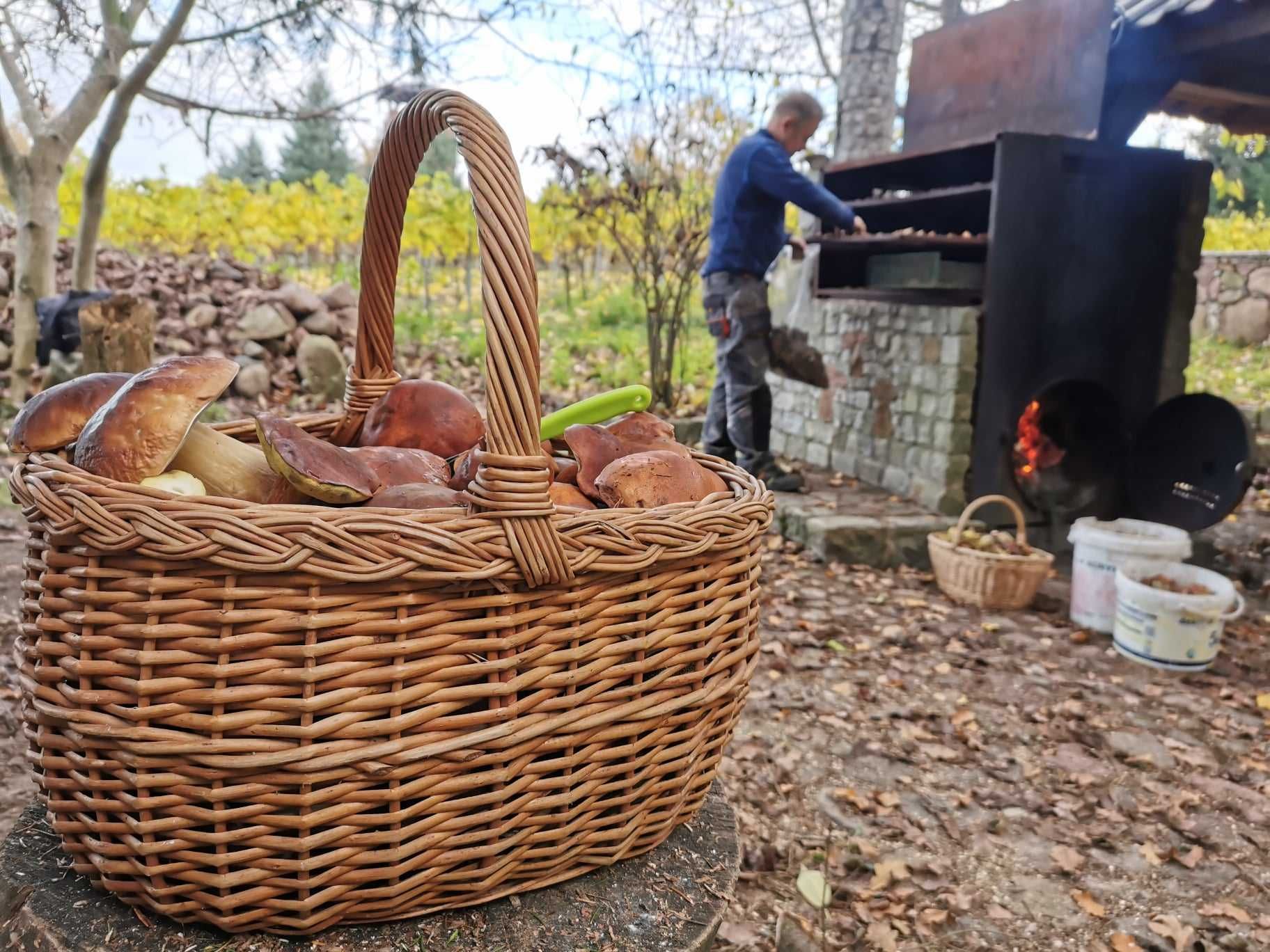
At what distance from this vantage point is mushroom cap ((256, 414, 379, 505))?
39.5 inches

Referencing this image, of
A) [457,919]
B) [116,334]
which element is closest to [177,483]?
[457,919]

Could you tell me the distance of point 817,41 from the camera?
11062mm

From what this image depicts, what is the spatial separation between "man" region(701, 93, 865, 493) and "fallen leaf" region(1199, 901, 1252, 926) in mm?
3336

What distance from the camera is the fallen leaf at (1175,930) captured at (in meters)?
2.05

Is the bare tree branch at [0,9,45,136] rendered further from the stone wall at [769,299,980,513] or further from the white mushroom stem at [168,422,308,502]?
the white mushroom stem at [168,422,308,502]

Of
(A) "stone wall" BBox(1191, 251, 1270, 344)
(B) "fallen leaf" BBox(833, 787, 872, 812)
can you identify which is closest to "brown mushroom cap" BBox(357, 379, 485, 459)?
(B) "fallen leaf" BBox(833, 787, 872, 812)

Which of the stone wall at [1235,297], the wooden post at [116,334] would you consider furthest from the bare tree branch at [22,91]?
the stone wall at [1235,297]

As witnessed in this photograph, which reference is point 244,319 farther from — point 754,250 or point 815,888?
point 815,888

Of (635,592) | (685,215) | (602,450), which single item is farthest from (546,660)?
(685,215)

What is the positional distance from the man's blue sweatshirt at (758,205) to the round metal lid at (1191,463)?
83.5 inches

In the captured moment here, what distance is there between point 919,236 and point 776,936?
3749 mm

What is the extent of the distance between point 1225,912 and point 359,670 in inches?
89.3

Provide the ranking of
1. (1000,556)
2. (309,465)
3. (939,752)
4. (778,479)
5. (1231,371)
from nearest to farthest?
(309,465), (939,752), (1000,556), (778,479), (1231,371)

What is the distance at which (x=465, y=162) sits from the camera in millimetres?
971
